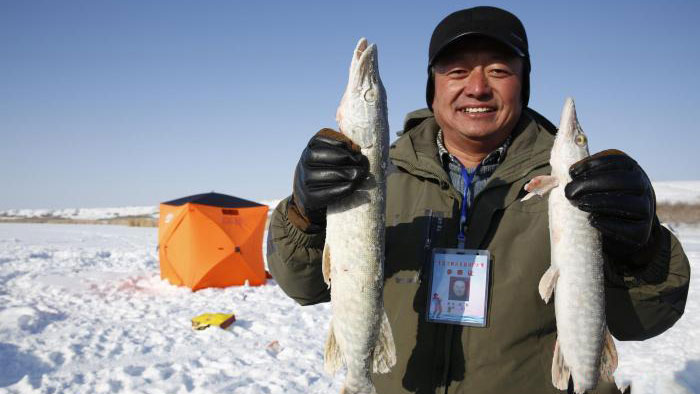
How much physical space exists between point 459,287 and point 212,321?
5.15m

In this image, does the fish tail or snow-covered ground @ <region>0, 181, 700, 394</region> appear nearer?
the fish tail

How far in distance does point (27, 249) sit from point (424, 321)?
51.8ft

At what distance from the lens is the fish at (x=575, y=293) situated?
215cm

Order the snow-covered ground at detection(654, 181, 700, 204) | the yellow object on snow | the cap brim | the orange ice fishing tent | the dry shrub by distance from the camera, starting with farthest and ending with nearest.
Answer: the snow-covered ground at detection(654, 181, 700, 204), the dry shrub, the orange ice fishing tent, the yellow object on snow, the cap brim

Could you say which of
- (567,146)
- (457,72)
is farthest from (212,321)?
(567,146)

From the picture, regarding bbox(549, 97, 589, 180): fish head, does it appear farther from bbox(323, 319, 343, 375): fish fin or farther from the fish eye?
bbox(323, 319, 343, 375): fish fin

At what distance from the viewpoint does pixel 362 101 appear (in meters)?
2.18

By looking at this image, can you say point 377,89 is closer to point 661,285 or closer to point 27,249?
point 661,285

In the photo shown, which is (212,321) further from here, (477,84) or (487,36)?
(487,36)

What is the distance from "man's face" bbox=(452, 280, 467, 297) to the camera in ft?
7.78

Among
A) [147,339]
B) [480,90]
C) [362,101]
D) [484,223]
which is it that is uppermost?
[480,90]

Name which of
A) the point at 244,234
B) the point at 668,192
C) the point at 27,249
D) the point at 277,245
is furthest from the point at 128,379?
the point at 668,192

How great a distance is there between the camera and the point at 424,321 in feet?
7.81

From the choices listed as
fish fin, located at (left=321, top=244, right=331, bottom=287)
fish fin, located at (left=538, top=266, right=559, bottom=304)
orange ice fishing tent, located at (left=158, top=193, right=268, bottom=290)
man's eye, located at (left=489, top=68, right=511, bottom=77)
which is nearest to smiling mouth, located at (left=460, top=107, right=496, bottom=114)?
man's eye, located at (left=489, top=68, right=511, bottom=77)
